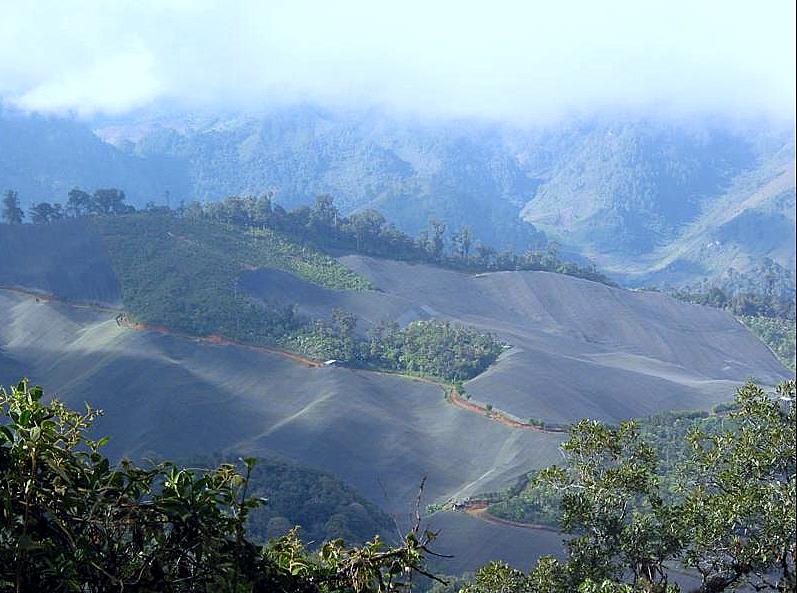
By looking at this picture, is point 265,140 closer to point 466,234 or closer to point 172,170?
point 172,170

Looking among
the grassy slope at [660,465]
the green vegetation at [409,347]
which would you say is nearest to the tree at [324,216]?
the green vegetation at [409,347]

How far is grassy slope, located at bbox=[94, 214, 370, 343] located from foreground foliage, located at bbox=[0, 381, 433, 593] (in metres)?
34.5

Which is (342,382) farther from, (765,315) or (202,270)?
(765,315)

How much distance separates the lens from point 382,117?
188 m

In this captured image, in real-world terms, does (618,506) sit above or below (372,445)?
above

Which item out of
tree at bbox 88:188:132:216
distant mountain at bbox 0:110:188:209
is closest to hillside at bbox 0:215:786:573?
tree at bbox 88:188:132:216

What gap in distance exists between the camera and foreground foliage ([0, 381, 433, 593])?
96.1 inches

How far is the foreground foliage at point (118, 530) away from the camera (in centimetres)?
244

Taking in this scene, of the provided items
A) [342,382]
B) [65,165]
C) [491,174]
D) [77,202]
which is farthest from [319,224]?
[491,174]

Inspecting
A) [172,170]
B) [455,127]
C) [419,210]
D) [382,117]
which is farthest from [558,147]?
[172,170]

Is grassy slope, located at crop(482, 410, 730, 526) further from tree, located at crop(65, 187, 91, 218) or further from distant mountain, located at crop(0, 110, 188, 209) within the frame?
distant mountain, located at crop(0, 110, 188, 209)

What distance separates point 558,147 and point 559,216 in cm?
4148

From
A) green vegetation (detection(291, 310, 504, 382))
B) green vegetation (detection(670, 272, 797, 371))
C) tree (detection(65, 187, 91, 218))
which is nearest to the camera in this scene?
green vegetation (detection(291, 310, 504, 382))

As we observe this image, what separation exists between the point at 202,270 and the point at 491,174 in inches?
5416
